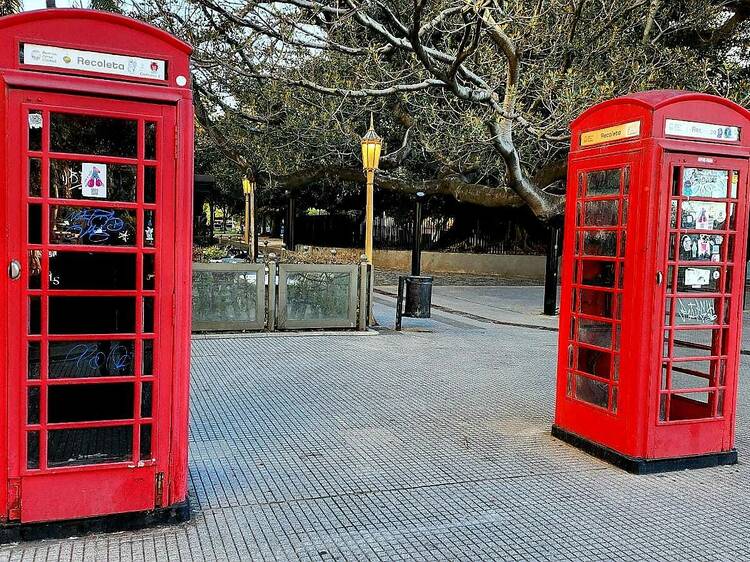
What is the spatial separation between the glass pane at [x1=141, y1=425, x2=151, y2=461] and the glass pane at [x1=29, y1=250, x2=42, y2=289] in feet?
3.14

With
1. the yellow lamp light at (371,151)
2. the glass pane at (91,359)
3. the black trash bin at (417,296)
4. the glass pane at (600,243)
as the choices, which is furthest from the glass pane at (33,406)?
the black trash bin at (417,296)

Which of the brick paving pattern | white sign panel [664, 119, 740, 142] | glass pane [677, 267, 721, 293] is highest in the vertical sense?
white sign panel [664, 119, 740, 142]

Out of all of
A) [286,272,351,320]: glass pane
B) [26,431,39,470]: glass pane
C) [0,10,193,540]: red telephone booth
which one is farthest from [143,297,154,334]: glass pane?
[286,272,351,320]: glass pane

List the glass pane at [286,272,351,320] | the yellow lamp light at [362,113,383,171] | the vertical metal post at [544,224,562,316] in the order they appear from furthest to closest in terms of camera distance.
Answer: the vertical metal post at [544,224,562,316]
the yellow lamp light at [362,113,383,171]
the glass pane at [286,272,351,320]

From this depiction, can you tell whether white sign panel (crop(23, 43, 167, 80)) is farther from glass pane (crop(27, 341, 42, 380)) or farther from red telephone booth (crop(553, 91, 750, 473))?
red telephone booth (crop(553, 91, 750, 473))

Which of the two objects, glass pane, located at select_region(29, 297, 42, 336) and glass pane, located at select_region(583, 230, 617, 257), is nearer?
glass pane, located at select_region(29, 297, 42, 336)

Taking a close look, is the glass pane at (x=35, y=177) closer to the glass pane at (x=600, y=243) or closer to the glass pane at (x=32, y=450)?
the glass pane at (x=32, y=450)

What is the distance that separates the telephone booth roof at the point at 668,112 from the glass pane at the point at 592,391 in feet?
6.00

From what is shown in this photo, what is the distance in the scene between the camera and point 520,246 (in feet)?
84.6

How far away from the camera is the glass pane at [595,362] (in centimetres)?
528

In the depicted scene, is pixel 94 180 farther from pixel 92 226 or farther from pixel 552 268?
pixel 552 268

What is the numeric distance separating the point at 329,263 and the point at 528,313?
222 inches

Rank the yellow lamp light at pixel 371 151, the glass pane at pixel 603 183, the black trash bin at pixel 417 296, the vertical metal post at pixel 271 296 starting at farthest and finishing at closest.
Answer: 1. the black trash bin at pixel 417 296
2. the yellow lamp light at pixel 371 151
3. the vertical metal post at pixel 271 296
4. the glass pane at pixel 603 183

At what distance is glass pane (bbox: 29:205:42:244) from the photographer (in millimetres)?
3533
